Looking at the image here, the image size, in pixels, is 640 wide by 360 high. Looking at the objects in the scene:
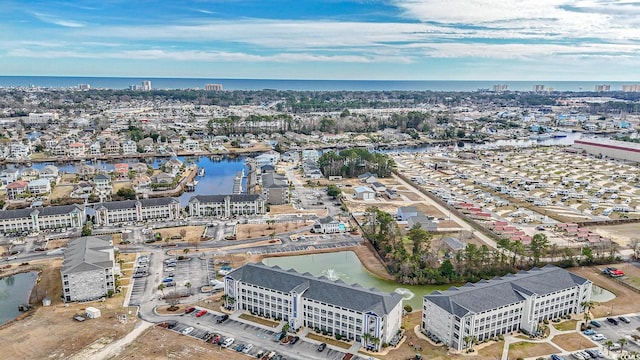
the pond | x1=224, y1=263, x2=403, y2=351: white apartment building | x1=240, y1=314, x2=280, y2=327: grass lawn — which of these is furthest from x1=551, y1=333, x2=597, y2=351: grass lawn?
x1=240, y1=314, x2=280, y2=327: grass lawn

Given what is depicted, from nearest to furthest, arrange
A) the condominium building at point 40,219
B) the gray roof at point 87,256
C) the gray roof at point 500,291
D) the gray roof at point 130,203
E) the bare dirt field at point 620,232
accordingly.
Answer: the gray roof at point 500,291 < the gray roof at point 87,256 < the bare dirt field at point 620,232 < the condominium building at point 40,219 < the gray roof at point 130,203

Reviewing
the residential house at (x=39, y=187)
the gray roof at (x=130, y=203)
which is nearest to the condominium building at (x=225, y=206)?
the gray roof at (x=130, y=203)

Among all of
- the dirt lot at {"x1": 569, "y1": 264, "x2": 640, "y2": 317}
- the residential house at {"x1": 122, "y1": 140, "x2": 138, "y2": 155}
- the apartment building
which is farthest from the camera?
the residential house at {"x1": 122, "y1": 140, "x2": 138, "y2": 155}

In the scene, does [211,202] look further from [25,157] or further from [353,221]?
[25,157]

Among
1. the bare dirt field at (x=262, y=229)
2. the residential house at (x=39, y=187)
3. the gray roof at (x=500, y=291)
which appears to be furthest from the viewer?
the residential house at (x=39, y=187)

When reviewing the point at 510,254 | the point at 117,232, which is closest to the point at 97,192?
the point at 117,232

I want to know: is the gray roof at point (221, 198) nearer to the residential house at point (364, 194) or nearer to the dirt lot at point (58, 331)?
the residential house at point (364, 194)

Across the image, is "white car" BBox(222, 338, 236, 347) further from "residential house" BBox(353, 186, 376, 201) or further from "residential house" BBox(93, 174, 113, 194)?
"residential house" BBox(93, 174, 113, 194)
